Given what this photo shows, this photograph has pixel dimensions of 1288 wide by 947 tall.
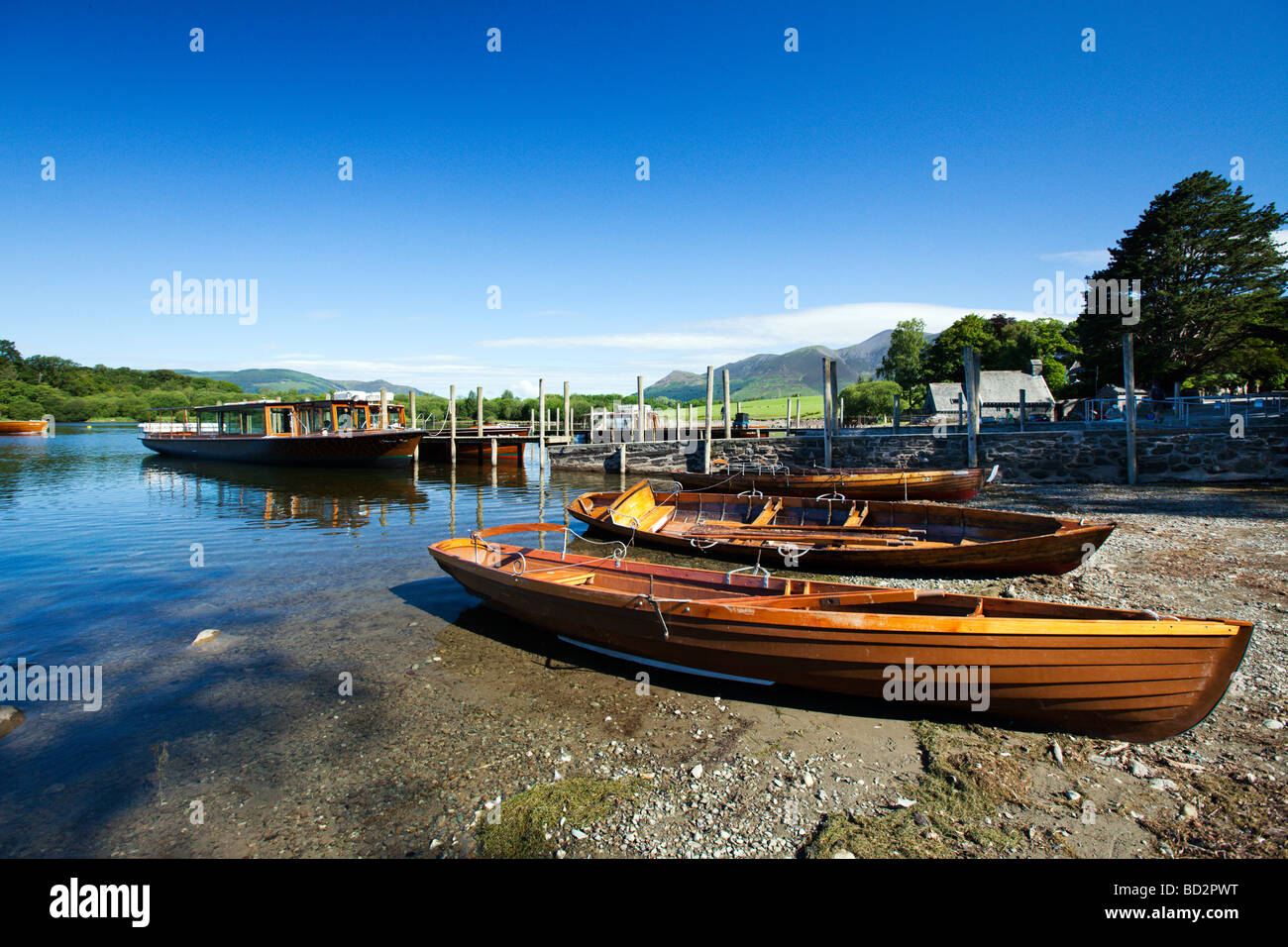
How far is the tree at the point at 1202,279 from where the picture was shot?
30578 mm

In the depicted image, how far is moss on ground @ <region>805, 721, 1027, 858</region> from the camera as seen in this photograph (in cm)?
399

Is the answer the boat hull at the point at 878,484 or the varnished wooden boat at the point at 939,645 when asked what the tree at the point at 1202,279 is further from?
the varnished wooden boat at the point at 939,645

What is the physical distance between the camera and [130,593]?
1070 cm

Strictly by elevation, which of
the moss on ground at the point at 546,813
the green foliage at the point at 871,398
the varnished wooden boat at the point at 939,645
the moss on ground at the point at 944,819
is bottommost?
the moss on ground at the point at 546,813

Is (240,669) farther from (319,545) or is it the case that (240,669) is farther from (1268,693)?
(1268,693)

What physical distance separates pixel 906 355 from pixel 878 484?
67154 millimetres

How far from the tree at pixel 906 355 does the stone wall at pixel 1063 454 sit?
4869 centimetres

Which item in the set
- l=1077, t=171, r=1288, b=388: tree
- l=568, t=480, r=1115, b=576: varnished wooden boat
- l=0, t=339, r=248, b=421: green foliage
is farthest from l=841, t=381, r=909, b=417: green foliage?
l=0, t=339, r=248, b=421: green foliage

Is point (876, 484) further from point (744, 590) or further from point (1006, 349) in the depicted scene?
point (1006, 349)

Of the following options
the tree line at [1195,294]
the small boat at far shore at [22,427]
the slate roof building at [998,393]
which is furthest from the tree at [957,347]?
the small boat at far shore at [22,427]

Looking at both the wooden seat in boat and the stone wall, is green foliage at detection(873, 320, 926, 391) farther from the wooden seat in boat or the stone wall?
the wooden seat in boat

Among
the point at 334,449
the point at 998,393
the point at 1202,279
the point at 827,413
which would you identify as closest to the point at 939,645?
the point at 827,413
